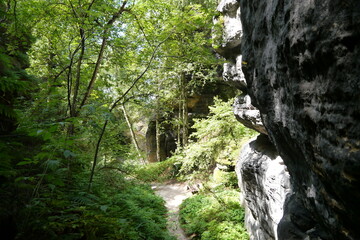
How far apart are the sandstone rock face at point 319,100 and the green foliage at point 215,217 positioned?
442 cm

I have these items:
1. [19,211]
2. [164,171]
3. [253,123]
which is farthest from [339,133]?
[164,171]

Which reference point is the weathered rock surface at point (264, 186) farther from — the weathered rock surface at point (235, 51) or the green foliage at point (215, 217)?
the weathered rock surface at point (235, 51)

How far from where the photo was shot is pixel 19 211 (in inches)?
105

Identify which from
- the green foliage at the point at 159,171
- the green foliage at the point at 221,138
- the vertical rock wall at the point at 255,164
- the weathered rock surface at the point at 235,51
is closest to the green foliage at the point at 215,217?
the vertical rock wall at the point at 255,164

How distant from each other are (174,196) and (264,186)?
7.76m

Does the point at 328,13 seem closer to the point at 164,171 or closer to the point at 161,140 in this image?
the point at 164,171

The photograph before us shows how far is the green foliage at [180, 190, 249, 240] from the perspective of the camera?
264 inches

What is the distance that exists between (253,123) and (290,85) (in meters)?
3.75

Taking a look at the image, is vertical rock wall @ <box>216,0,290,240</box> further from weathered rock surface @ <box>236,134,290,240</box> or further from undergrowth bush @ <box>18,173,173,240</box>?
undergrowth bush @ <box>18,173,173,240</box>

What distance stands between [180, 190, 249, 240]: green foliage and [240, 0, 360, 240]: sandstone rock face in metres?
4.42

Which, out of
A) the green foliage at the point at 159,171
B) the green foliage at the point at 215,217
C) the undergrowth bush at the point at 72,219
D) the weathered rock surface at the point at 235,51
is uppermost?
the weathered rock surface at the point at 235,51

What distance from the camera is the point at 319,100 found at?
1.71 meters

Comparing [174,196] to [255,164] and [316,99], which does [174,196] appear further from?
[316,99]

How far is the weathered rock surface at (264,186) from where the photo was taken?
4412 millimetres
